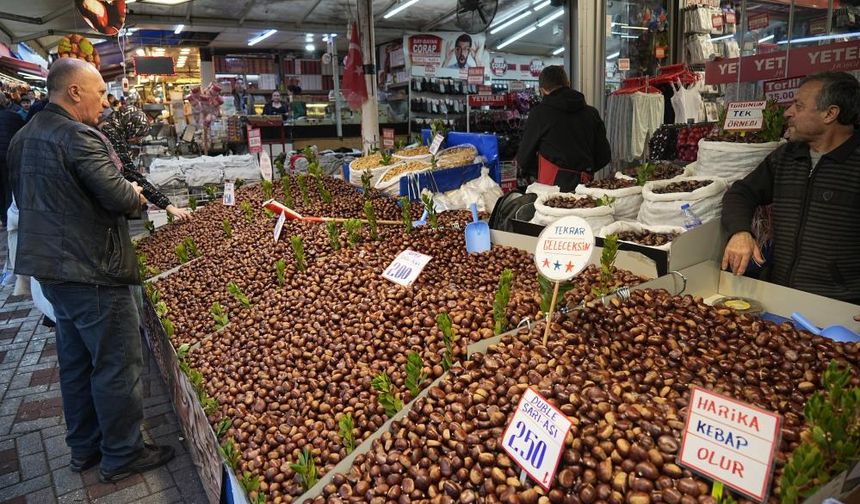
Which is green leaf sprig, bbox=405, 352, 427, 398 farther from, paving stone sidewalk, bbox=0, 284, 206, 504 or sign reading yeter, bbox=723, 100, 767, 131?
sign reading yeter, bbox=723, 100, 767, 131

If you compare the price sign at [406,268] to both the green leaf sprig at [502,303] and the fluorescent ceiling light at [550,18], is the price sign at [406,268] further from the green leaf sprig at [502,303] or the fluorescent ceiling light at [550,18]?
the fluorescent ceiling light at [550,18]

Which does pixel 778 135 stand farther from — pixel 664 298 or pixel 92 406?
pixel 92 406

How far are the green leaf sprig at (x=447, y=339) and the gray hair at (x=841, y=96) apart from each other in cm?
188

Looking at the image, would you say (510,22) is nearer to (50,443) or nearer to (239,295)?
(239,295)

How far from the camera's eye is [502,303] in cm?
204

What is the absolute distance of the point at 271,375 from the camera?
2.30 meters

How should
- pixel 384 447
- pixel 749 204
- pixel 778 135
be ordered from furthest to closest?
pixel 778 135, pixel 749 204, pixel 384 447

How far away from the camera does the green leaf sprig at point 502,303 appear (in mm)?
2008

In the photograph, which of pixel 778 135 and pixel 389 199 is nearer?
pixel 778 135

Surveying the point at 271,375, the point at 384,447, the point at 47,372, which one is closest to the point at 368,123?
the point at 47,372

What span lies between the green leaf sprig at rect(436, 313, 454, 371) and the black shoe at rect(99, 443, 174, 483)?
2059 mm

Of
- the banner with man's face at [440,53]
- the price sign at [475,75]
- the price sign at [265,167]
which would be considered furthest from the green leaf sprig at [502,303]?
the banner with man's face at [440,53]

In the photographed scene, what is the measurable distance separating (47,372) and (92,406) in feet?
6.04

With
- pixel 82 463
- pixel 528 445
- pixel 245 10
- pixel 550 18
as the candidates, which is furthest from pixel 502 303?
pixel 550 18
